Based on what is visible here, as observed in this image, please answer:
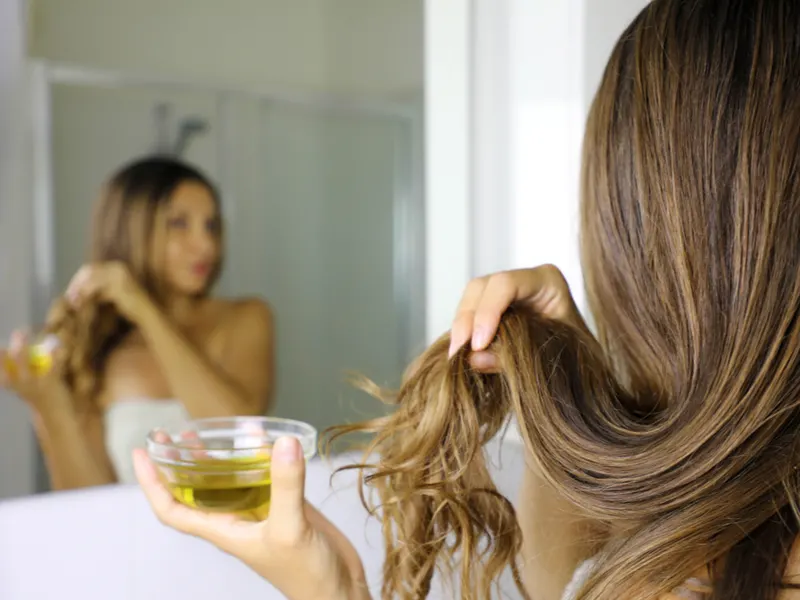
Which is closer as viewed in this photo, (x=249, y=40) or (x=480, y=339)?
(x=480, y=339)

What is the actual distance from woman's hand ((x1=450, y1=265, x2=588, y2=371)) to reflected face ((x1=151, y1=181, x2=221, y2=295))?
13.6 inches

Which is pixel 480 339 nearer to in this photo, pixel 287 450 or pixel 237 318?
pixel 287 450

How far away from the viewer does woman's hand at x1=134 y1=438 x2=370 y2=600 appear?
47 cm

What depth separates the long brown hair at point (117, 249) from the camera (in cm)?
65

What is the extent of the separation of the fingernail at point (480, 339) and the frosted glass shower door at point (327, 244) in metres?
0.34

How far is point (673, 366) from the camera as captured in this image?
56 cm

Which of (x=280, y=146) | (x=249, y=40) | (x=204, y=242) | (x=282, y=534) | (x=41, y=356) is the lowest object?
(x=282, y=534)

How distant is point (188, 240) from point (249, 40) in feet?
0.76

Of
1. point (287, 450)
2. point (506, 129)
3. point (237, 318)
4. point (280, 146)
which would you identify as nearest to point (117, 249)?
point (237, 318)

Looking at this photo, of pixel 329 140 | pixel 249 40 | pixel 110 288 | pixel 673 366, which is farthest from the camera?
pixel 329 140

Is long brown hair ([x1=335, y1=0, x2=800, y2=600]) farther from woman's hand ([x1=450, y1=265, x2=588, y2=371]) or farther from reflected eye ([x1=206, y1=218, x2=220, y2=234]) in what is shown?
reflected eye ([x1=206, y1=218, x2=220, y2=234])

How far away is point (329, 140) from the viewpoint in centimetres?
90

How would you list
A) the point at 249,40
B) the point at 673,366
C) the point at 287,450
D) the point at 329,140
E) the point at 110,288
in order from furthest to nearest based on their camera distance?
the point at 329,140 → the point at 249,40 → the point at 110,288 → the point at 673,366 → the point at 287,450

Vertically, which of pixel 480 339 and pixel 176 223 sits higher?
pixel 176 223
